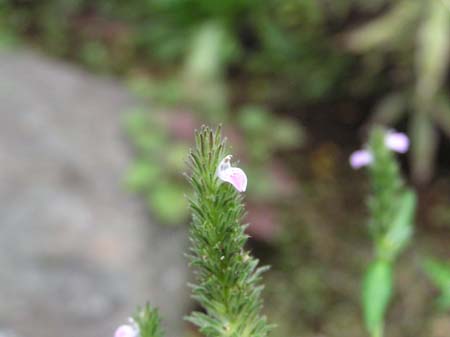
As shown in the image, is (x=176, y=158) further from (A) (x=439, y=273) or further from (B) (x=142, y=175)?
(A) (x=439, y=273)

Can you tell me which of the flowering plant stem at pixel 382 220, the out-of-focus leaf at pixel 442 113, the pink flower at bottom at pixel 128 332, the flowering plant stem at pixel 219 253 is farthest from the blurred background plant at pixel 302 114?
the flowering plant stem at pixel 219 253

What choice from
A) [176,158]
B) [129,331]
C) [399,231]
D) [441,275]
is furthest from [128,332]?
[176,158]

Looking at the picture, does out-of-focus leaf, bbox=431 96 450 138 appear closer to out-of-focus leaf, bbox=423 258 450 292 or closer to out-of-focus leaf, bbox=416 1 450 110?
out-of-focus leaf, bbox=416 1 450 110

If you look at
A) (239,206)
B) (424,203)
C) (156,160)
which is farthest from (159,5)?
(239,206)

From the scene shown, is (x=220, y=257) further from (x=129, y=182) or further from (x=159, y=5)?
(x=159, y=5)

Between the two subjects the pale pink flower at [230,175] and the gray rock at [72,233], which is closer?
the pale pink flower at [230,175]

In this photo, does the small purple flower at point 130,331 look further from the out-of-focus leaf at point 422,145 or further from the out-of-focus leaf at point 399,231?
the out-of-focus leaf at point 422,145
